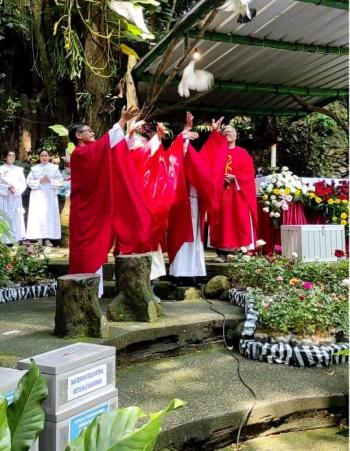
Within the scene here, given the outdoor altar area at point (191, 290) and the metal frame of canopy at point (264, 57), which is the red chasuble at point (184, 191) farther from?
the metal frame of canopy at point (264, 57)

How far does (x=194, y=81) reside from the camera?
7418 millimetres

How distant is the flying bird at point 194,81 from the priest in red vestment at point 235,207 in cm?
91

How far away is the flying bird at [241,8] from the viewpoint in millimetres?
5120


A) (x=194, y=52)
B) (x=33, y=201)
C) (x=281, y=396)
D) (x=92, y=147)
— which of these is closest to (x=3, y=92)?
(x=33, y=201)

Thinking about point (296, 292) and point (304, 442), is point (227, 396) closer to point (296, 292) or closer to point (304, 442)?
point (304, 442)

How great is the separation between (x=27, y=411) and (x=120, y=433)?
310 mm

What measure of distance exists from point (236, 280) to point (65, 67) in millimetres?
4658

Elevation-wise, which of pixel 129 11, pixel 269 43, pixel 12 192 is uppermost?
pixel 269 43

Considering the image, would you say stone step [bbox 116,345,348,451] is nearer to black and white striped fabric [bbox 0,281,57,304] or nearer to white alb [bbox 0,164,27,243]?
black and white striped fabric [bbox 0,281,57,304]

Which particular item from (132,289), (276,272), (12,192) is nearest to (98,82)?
(12,192)

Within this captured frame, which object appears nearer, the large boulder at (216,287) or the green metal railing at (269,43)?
the large boulder at (216,287)

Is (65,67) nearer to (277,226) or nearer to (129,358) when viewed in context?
(277,226)

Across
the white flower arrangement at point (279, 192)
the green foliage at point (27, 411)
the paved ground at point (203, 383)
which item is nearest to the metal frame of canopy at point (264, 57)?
the white flower arrangement at point (279, 192)

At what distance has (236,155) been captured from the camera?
6930 mm
